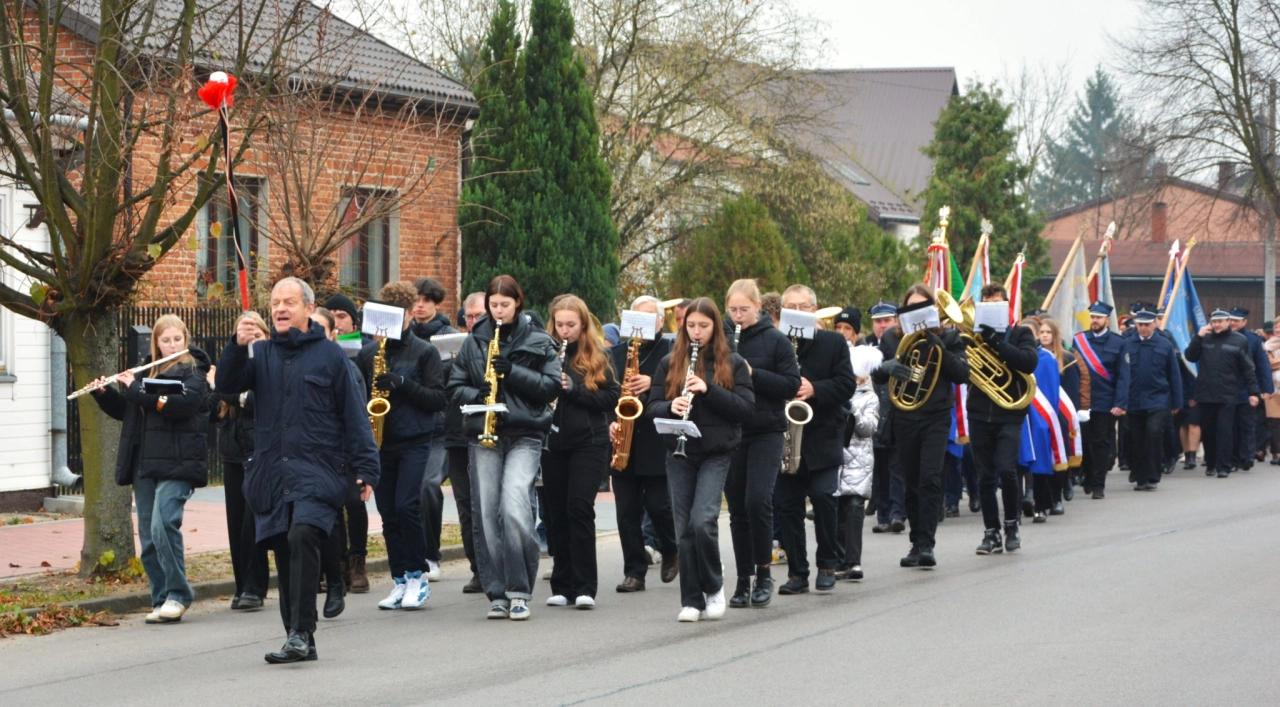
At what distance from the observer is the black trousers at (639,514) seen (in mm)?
10656

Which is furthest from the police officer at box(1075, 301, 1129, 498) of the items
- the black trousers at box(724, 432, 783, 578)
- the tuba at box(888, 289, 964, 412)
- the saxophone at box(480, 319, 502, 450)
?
the saxophone at box(480, 319, 502, 450)

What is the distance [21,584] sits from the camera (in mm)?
10766

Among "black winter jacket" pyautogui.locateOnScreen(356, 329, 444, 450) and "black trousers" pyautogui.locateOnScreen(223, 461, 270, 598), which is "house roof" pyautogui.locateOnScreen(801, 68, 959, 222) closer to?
"black winter jacket" pyautogui.locateOnScreen(356, 329, 444, 450)

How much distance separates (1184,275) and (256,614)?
1830 centimetres

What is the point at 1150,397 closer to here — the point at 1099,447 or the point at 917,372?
the point at 1099,447

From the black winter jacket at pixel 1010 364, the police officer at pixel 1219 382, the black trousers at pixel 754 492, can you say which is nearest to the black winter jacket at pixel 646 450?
the black trousers at pixel 754 492

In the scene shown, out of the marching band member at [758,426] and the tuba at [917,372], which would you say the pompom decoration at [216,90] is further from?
the tuba at [917,372]

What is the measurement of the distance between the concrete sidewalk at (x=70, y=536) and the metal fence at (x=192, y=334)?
1360 millimetres

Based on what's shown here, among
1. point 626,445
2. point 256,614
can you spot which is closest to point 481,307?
point 626,445

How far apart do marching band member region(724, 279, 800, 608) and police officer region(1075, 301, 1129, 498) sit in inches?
347

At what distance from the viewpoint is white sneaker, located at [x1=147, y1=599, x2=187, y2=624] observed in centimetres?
971

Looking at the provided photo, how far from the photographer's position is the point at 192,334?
17.6 meters

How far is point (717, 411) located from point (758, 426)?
0.39m

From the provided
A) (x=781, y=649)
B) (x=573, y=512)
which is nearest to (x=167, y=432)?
(x=573, y=512)
